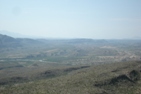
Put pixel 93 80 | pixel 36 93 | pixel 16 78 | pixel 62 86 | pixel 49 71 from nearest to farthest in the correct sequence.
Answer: pixel 36 93 < pixel 62 86 < pixel 93 80 < pixel 16 78 < pixel 49 71

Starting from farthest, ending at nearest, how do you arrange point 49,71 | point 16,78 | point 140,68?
point 49,71, point 16,78, point 140,68

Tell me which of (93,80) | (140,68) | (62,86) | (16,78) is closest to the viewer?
(62,86)

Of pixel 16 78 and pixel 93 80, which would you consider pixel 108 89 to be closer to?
pixel 93 80

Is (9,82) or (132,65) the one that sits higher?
(132,65)

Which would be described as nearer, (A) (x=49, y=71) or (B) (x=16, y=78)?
(B) (x=16, y=78)

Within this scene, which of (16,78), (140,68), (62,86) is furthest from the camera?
(16,78)

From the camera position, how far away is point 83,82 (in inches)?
2741

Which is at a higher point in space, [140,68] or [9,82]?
[140,68]

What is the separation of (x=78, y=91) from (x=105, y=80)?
1314 centimetres

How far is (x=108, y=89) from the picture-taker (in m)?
66.4

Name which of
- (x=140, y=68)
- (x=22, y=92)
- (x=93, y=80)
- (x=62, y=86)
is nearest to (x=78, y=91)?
(x=62, y=86)

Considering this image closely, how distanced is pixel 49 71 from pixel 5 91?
42.1 m

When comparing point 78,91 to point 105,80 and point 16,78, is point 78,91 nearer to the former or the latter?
point 105,80

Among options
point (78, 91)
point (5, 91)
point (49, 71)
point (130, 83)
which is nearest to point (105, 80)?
point (130, 83)
